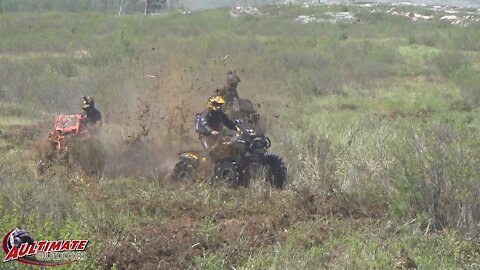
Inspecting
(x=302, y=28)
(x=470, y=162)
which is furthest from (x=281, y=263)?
(x=302, y=28)

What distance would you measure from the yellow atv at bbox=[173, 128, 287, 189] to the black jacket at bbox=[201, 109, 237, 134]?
0.44 metres

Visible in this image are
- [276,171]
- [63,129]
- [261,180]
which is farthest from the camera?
[63,129]

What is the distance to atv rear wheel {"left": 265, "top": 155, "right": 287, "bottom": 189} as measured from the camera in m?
10.2

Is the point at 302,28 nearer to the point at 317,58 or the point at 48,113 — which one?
the point at 317,58

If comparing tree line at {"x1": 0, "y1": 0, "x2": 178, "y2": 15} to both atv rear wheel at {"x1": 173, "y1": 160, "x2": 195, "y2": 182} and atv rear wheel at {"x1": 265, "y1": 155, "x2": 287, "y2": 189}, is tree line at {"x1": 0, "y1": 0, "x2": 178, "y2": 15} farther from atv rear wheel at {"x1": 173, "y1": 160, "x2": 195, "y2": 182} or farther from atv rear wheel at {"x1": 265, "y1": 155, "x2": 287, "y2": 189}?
atv rear wheel at {"x1": 265, "y1": 155, "x2": 287, "y2": 189}

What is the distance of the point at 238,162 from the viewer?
1044cm

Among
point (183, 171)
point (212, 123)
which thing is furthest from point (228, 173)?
point (212, 123)

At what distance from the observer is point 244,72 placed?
18312 mm

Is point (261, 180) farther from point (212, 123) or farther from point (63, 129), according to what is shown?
point (63, 129)

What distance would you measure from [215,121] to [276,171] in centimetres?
151

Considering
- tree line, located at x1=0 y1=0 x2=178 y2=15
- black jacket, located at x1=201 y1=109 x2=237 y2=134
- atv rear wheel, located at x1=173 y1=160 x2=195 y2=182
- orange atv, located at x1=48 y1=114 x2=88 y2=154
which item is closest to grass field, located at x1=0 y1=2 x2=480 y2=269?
atv rear wheel, located at x1=173 y1=160 x2=195 y2=182

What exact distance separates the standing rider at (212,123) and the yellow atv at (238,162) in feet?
1.07

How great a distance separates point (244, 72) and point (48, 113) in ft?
17.2

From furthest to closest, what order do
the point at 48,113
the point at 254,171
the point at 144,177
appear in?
the point at 48,113 < the point at 144,177 < the point at 254,171
